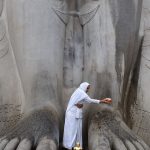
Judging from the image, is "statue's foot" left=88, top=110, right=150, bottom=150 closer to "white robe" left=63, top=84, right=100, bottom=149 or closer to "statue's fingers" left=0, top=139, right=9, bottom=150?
"white robe" left=63, top=84, right=100, bottom=149

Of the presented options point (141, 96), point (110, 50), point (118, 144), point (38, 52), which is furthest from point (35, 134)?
point (141, 96)

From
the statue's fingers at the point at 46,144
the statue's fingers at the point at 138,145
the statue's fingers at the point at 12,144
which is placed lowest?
the statue's fingers at the point at 138,145

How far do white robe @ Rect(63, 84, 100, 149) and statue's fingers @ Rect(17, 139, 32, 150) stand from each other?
7.6 inches

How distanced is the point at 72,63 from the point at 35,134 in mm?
546

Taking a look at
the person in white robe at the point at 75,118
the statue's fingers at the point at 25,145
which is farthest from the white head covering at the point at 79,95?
the statue's fingers at the point at 25,145

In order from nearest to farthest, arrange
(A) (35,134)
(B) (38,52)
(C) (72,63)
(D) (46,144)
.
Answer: (D) (46,144), (A) (35,134), (B) (38,52), (C) (72,63)

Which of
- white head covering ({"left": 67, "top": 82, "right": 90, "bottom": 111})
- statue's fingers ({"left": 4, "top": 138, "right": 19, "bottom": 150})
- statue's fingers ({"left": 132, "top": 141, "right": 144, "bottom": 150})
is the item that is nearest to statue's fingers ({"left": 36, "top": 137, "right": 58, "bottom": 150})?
statue's fingers ({"left": 4, "top": 138, "right": 19, "bottom": 150})

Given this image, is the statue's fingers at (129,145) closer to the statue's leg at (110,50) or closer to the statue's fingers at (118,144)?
the statue's fingers at (118,144)

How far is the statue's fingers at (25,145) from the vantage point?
104 inches

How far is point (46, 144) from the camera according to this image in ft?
8.65

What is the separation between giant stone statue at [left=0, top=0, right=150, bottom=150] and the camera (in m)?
3.00

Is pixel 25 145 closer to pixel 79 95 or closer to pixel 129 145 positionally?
pixel 79 95

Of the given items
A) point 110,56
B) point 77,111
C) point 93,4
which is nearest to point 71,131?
point 77,111

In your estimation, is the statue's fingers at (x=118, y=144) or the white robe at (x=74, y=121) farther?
the white robe at (x=74, y=121)
